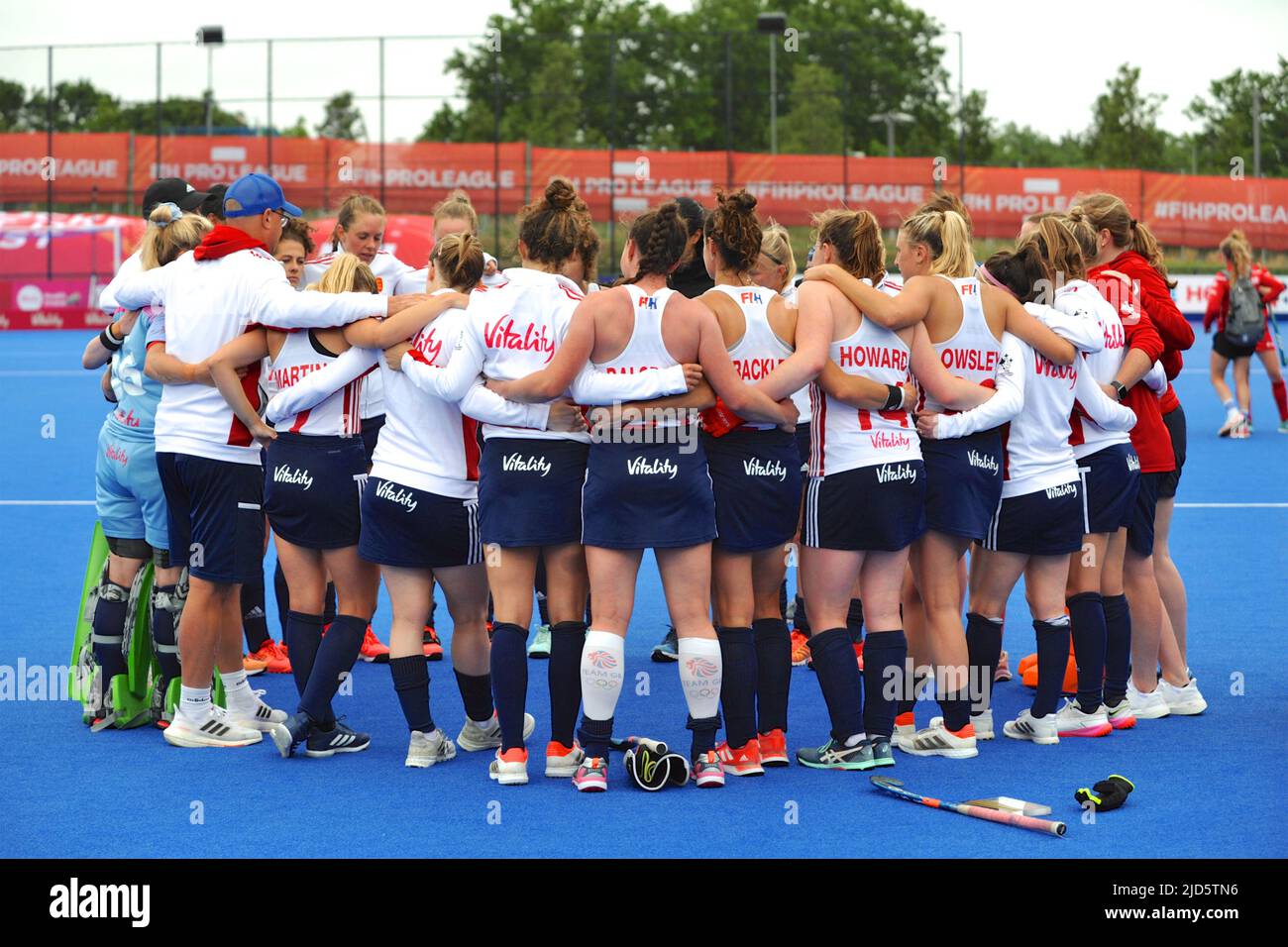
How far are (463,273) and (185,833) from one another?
85.0 inches

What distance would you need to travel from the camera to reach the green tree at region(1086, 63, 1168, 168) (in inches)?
1929

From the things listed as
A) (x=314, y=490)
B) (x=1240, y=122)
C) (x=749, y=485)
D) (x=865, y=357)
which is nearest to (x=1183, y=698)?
(x=865, y=357)

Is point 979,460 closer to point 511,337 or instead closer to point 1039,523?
point 1039,523

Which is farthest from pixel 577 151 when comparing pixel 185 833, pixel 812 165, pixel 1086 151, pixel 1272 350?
pixel 185 833

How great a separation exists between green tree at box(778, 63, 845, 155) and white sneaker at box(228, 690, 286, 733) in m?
33.3

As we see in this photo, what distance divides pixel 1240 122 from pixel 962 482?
48669 mm

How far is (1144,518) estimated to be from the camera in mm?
6129

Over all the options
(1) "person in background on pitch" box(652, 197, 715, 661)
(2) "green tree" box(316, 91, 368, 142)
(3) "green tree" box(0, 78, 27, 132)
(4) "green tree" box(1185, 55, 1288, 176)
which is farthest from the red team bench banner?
(1) "person in background on pitch" box(652, 197, 715, 661)

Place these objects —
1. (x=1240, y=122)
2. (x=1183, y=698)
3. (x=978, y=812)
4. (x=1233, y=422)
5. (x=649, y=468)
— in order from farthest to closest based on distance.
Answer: (x=1240, y=122), (x=1233, y=422), (x=1183, y=698), (x=649, y=468), (x=978, y=812)

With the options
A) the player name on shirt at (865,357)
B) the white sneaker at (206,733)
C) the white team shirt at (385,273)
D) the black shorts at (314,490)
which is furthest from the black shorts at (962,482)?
the white team shirt at (385,273)

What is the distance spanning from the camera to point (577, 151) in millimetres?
34906

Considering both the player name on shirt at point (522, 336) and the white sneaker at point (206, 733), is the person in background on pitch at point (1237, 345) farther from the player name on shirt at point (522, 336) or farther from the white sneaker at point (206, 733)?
the white sneaker at point (206, 733)

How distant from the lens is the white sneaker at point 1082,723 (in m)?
5.95

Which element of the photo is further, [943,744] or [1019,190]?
[1019,190]
